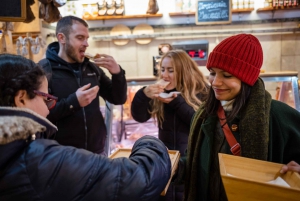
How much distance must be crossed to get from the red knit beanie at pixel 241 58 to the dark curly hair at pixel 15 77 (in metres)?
0.94

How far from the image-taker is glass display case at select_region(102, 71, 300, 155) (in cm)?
308

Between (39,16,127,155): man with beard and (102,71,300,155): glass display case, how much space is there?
474 mm

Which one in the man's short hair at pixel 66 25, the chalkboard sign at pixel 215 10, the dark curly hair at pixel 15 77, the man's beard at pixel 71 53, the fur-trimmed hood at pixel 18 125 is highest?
the chalkboard sign at pixel 215 10

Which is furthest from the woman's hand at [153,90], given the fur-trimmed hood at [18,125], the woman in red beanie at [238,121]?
the fur-trimmed hood at [18,125]

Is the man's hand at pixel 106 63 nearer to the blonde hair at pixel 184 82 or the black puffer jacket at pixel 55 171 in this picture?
the blonde hair at pixel 184 82

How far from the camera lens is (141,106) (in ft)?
8.23

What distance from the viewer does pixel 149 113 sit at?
2.57 meters

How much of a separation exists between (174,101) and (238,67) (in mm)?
879

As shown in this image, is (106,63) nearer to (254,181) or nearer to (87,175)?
(87,175)

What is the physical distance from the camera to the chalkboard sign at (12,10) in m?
1.86

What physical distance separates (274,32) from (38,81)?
6179 mm

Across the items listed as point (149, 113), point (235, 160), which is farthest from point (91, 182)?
point (149, 113)

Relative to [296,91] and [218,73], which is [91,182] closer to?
[218,73]

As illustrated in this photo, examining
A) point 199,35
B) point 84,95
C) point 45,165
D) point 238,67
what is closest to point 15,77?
point 45,165
